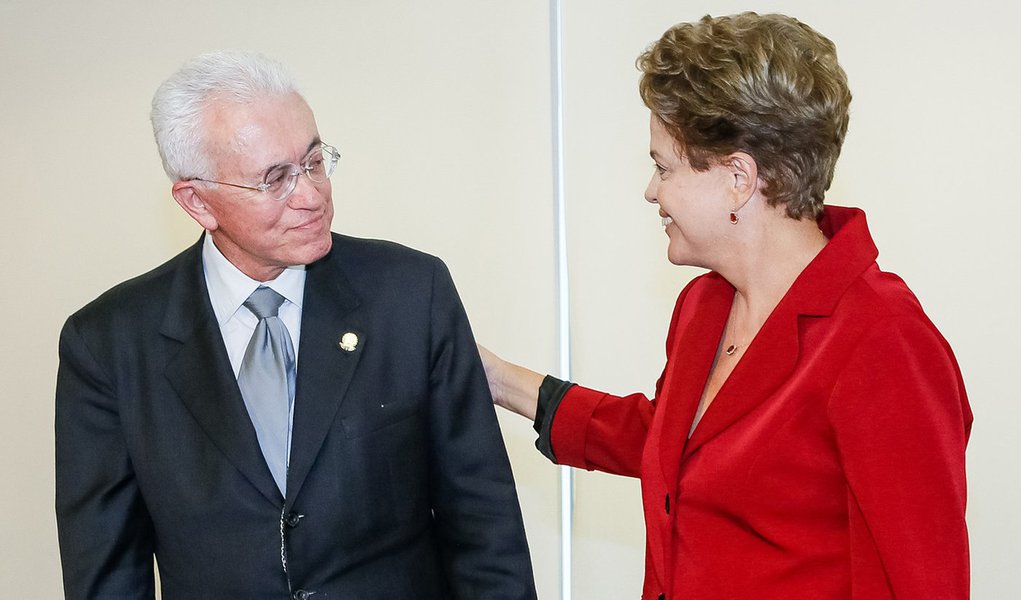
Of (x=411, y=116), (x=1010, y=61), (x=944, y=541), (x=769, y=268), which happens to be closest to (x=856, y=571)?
(x=944, y=541)

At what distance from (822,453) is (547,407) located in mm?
728

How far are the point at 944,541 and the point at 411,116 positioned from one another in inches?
76.9

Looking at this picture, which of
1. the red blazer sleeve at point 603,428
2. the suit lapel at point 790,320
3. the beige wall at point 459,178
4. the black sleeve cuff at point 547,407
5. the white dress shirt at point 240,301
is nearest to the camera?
the suit lapel at point 790,320

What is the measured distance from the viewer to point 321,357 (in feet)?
5.56

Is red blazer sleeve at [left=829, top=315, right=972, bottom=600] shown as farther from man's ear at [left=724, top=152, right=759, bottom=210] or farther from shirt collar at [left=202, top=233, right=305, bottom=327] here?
shirt collar at [left=202, top=233, right=305, bottom=327]

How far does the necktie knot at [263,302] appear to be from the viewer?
1.74 metres

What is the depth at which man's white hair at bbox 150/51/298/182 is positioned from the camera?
1605mm

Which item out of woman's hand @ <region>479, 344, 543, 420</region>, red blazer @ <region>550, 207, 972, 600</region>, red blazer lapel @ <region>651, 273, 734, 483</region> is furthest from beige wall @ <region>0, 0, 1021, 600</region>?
red blazer @ <region>550, 207, 972, 600</region>

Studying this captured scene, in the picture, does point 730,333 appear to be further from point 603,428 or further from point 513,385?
point 513,385

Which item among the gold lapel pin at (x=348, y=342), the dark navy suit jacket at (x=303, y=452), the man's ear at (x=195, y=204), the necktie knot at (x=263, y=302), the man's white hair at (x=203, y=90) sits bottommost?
the dark navy suit jacket at (x=303, y=452)

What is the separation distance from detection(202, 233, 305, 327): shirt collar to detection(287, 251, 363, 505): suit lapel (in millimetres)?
20

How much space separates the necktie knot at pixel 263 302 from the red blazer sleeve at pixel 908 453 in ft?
2.89

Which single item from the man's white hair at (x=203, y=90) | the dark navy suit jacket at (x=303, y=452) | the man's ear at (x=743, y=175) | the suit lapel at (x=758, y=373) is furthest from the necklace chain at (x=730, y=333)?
the man's white hair at (x=203, y=90)

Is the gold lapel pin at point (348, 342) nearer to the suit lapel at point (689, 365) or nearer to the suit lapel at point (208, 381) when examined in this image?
the suit lapel at point (208, 381)
